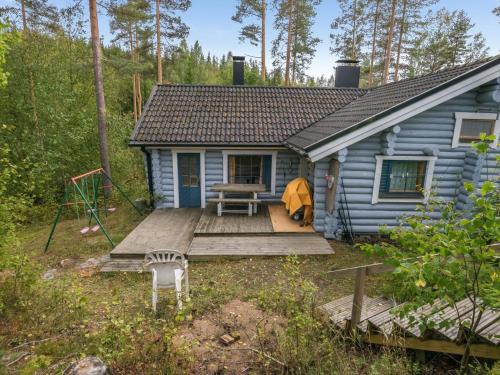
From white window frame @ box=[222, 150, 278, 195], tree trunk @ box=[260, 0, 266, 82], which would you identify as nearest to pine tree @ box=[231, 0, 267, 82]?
tree trunk @ box=[260, 0, 266, 82]

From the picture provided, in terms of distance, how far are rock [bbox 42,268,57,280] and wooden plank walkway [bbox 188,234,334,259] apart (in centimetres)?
276

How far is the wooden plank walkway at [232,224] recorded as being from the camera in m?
7.27

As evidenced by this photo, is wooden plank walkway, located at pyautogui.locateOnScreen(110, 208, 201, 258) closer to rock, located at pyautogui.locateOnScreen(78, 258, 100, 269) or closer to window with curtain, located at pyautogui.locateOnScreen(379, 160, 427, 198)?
rock, located at pyautogui.locateOnScreen(78, 258, 100, 269)

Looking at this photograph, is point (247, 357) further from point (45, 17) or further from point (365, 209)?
point (45, 17)

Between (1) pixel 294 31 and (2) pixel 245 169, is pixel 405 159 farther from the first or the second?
(1) pixel 294 31

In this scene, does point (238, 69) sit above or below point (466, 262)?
above

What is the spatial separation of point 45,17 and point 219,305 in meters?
13.6

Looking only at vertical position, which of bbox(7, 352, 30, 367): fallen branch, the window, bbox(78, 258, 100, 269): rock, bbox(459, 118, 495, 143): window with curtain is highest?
bbox(459, 118, 495, 143): window with curtain

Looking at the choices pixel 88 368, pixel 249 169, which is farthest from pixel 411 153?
pixel 88 368

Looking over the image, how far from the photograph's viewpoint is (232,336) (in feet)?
11.6

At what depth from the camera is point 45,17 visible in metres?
11.4

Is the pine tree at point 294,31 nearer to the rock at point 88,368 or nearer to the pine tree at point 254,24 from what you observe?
the pine tree at point 254,24

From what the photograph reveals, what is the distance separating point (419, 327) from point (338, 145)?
15.0 feet

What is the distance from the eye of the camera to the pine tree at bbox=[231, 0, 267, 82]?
1548cm
